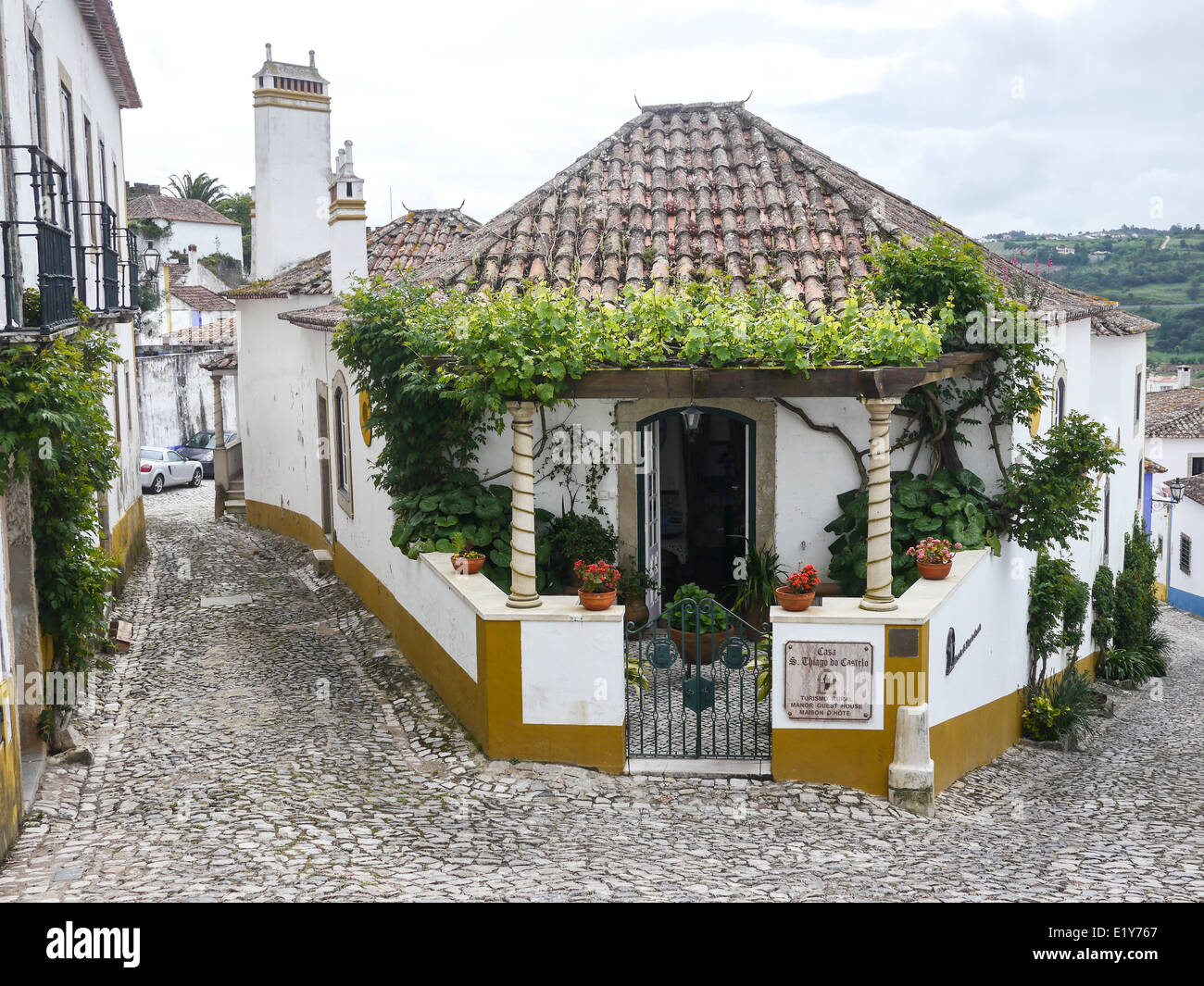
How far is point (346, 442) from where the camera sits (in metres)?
13.8

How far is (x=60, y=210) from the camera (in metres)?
10.4

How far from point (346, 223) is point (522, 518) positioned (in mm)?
7034

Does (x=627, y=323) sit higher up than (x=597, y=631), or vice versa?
(x=627, y=323)

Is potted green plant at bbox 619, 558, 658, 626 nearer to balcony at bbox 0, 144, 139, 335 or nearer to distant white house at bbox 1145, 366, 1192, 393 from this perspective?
balcony at bbox 0, 144, 139, 335

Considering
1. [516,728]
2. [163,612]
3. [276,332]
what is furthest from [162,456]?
[516,728]

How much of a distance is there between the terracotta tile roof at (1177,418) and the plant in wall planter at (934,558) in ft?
103

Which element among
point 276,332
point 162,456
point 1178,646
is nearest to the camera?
point 276,332

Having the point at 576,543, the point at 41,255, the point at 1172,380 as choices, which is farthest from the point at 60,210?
the point at 1172,380

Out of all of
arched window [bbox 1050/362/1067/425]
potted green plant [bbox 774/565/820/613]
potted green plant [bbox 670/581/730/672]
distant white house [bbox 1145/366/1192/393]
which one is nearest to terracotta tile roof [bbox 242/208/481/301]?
potted green plant [bbox 670/581/730/672]

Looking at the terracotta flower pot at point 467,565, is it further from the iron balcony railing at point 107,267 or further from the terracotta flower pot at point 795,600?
the iron balcony railing at point 107,267

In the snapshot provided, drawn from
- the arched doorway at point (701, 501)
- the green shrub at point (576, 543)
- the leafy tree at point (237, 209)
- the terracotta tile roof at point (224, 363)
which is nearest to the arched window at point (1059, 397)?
the arched doorway at point (701, 501)

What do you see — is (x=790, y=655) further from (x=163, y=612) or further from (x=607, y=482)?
(x=163, y=612)

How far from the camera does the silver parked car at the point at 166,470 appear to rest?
28.1 metres

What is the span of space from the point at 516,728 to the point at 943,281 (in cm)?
508
